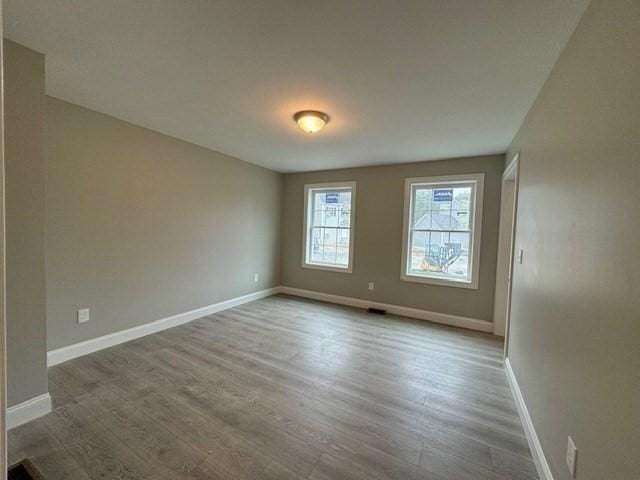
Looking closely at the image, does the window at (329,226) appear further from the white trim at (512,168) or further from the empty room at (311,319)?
the white trim at (512,168)

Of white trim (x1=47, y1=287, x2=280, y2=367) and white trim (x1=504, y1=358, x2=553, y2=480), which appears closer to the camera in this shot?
white trim (x1=504, y1=358, x2=553, y2=480)

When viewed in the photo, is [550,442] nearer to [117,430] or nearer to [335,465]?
[335,465]

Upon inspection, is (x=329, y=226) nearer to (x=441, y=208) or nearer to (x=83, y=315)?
(x=441, y=208)

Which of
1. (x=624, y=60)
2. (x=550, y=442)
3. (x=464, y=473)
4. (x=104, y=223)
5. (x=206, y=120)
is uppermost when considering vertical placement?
(x=206, y=120)

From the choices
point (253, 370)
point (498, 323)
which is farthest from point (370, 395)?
point (498, 323)

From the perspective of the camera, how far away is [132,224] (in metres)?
3.11

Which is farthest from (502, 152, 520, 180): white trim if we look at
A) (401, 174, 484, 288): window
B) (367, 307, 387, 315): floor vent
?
(367, 307, 387, 315): floor vent

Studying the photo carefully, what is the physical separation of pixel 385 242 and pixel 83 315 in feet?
12.7

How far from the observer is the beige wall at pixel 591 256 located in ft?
3.27

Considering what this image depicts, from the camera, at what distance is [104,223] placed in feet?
9.38

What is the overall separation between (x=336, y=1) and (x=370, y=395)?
2.61 m

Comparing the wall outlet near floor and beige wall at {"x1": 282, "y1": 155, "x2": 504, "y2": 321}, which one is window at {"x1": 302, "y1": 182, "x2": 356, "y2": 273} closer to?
beige wall at {"x1": 282, "y1": 155, "x2": 504, "y2": 321}

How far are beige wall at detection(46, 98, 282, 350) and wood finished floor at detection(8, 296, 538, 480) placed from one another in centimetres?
51

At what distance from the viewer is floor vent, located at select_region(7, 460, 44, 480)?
4.65 ft
